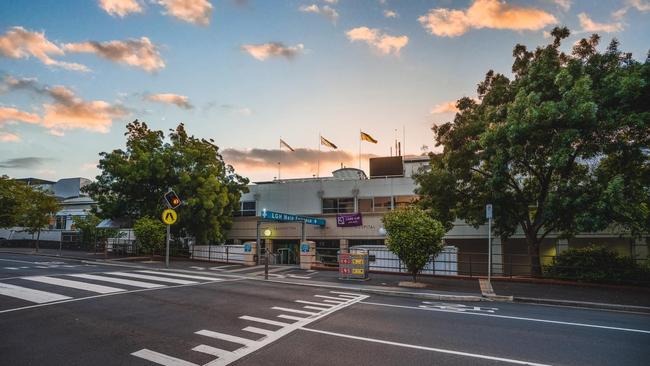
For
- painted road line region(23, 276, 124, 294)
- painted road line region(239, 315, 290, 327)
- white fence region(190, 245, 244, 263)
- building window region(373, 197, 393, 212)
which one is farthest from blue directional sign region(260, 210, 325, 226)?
painted road line region(239, 315, 290, 327)

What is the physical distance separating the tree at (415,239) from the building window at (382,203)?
53.1 feet

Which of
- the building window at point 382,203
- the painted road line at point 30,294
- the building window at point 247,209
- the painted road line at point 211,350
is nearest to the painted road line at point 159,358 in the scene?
the painted road line at point 211,350

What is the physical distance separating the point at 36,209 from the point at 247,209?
21201mm

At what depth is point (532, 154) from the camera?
54.0 ft

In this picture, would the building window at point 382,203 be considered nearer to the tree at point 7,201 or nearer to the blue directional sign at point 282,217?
the blue directional sign at point 282,217

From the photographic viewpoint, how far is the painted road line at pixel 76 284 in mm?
12484

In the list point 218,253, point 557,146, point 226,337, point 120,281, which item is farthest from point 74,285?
point 557,146

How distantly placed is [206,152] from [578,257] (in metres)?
27.8

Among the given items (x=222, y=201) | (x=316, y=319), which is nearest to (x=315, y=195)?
(x=222, y=201)

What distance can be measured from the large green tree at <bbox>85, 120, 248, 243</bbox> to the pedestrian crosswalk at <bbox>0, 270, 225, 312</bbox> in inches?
486

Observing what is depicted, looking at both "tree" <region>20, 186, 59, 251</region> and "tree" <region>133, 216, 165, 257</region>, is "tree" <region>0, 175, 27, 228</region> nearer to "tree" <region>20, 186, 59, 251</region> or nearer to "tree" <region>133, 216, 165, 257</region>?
"tree" <region>20, 186, 59, 251</region>

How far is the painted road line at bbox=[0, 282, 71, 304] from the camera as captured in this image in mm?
10805

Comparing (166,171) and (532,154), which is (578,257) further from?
(166,171)

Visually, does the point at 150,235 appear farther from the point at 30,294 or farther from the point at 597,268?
the point at 597,268
